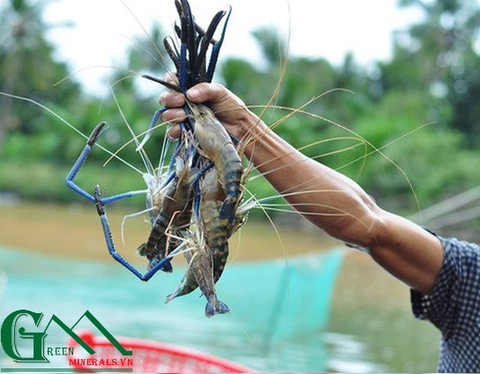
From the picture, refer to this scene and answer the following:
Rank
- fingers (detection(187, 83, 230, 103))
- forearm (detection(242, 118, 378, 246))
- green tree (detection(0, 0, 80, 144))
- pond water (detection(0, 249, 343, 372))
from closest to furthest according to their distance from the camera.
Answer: fingers (detection(187, 83, 230, 103)) → forearm (detection(242, 118, 378, 246)) → pond water (detection(0, 249, 343, 372)) → green tree (detection(0, 0, 80, 144))

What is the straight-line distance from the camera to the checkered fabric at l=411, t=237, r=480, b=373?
5.83 ft

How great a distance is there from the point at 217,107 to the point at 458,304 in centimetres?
88

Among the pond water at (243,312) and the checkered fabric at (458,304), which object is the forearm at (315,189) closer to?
the checkered fabric at (458,304)

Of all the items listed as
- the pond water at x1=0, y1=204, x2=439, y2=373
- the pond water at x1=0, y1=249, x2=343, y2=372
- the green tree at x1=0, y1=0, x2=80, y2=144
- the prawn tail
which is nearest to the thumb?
the prawn tail

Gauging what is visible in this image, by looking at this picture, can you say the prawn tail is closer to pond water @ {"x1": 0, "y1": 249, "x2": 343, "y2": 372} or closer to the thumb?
the thumb

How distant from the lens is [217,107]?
1.24 meters

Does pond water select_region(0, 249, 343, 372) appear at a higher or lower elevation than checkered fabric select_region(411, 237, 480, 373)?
higher

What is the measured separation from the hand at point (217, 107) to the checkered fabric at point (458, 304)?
2.25ft

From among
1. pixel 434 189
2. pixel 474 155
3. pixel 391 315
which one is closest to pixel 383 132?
pixel 434 189

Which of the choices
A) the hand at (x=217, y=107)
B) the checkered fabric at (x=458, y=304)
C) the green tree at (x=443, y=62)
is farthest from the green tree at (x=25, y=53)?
the hand at (x=217, y=107)

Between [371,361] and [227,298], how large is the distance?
1.33m

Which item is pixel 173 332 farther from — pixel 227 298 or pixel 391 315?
pixel 391 315

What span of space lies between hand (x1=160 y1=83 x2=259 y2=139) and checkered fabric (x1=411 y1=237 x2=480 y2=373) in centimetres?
68

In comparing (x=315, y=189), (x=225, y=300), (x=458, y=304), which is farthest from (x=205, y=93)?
(x=225, y=300)
